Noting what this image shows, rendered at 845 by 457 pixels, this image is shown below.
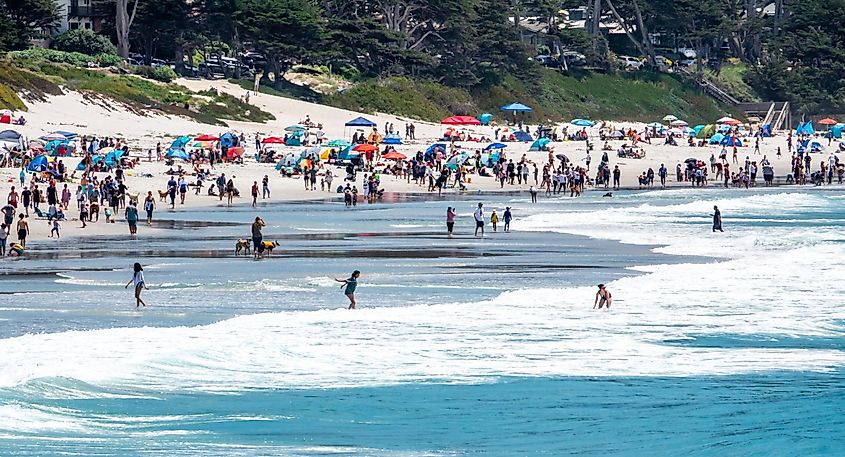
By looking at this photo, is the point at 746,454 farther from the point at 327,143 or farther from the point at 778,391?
the point at 327,143

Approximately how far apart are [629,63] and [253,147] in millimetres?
48618

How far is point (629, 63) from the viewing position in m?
105

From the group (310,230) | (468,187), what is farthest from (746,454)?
(468,187)

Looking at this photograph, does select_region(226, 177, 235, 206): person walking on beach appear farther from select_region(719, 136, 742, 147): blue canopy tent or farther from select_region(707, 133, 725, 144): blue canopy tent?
select_region(707, 133, 725, 144): blue canopy tent

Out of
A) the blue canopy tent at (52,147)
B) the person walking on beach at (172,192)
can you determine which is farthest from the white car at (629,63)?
the person walking on beach at (172,192)

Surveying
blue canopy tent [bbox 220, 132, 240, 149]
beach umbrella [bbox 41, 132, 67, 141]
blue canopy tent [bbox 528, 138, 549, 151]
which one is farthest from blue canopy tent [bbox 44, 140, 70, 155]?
blue canopy tent [bbox 528, 138, 549, 151]

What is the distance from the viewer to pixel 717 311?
2355 cm

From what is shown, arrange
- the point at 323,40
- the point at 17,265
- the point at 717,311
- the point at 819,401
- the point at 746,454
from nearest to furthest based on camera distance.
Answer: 1. the point at 746,454
2. the point at 819,401
3. the point at 717,311
4. the point at 17,265
5. the point at 323,40

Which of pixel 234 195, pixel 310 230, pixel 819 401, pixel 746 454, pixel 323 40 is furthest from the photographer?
pixel 323 40

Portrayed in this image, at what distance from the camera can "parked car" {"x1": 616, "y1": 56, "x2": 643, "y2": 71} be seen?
104 metres

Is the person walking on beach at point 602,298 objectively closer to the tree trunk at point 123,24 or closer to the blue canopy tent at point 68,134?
the blue canopy tent at point 68,134

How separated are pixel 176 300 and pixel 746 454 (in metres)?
11.9

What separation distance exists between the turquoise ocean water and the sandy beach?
10.9m

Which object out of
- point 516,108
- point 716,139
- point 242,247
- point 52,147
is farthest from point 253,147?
point 242,247
